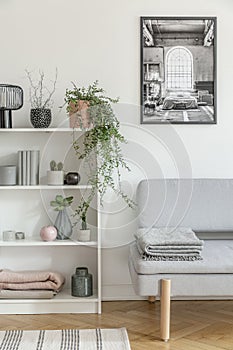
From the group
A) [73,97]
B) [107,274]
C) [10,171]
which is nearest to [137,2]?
[73,97]

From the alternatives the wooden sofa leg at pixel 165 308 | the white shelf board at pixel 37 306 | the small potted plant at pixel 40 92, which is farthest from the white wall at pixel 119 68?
the wooden sofa leg at pixel 165 308

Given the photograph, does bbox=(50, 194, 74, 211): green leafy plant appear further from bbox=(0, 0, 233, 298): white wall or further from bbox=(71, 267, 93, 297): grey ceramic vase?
bbox=(71, 267, 93, 297): grey ceramic vase

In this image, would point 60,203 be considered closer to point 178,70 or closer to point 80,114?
point 80,114

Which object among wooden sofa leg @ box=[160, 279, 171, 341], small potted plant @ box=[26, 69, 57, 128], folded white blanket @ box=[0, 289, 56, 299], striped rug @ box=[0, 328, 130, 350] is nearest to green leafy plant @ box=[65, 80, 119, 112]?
small potted plant @ box=[26, 69, 57, 128]

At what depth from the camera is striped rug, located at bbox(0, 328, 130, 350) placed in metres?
3.48

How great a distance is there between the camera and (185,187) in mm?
4379

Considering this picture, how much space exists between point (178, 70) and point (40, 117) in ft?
3.16

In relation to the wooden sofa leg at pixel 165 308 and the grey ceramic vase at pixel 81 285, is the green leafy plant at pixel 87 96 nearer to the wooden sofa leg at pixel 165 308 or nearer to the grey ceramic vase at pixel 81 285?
the grey ceramic vase at pixel 81 285

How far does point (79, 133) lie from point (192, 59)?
34.9 inches

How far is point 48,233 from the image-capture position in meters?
4.20

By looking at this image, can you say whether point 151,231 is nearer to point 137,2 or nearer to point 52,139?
point 52,139

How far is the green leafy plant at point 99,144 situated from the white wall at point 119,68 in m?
0.11

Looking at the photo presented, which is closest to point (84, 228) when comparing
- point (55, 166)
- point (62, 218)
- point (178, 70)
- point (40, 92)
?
point (62, 218)

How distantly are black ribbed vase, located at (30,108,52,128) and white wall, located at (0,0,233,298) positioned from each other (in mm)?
219
